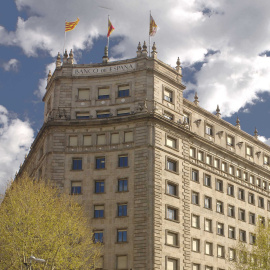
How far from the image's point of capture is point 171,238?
69.2 metres

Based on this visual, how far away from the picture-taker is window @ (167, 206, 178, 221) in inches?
2755

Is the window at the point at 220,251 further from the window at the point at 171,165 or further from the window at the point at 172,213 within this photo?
the window at the point at 171,165

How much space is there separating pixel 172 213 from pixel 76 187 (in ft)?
40.4

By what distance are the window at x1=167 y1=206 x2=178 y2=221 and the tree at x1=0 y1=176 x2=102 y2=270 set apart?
13.6 metres

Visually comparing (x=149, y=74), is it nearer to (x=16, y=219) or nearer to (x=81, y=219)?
(x=81, y=219)

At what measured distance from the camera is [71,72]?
253ft

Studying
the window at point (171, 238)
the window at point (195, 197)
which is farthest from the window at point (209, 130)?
the window at point (171, 238)

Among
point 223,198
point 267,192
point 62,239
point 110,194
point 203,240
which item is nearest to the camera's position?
point 62,239

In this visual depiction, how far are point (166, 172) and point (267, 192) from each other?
26792 mm

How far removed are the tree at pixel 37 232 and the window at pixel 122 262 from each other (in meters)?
7.66

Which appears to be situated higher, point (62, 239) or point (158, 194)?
point (158, 194)

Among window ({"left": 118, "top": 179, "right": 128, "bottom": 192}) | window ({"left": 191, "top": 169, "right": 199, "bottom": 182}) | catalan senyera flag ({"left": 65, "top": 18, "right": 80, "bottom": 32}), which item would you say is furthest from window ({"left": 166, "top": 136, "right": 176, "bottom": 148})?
catalan senyera flag ({"left": 65, "top": 18, "right": 80, "bottom": 32})

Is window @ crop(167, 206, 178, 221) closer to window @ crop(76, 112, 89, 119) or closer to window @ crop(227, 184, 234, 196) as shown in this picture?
window @ crop(227, 184, 234, 196)

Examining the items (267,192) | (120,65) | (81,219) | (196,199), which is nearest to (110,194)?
(81,219)
